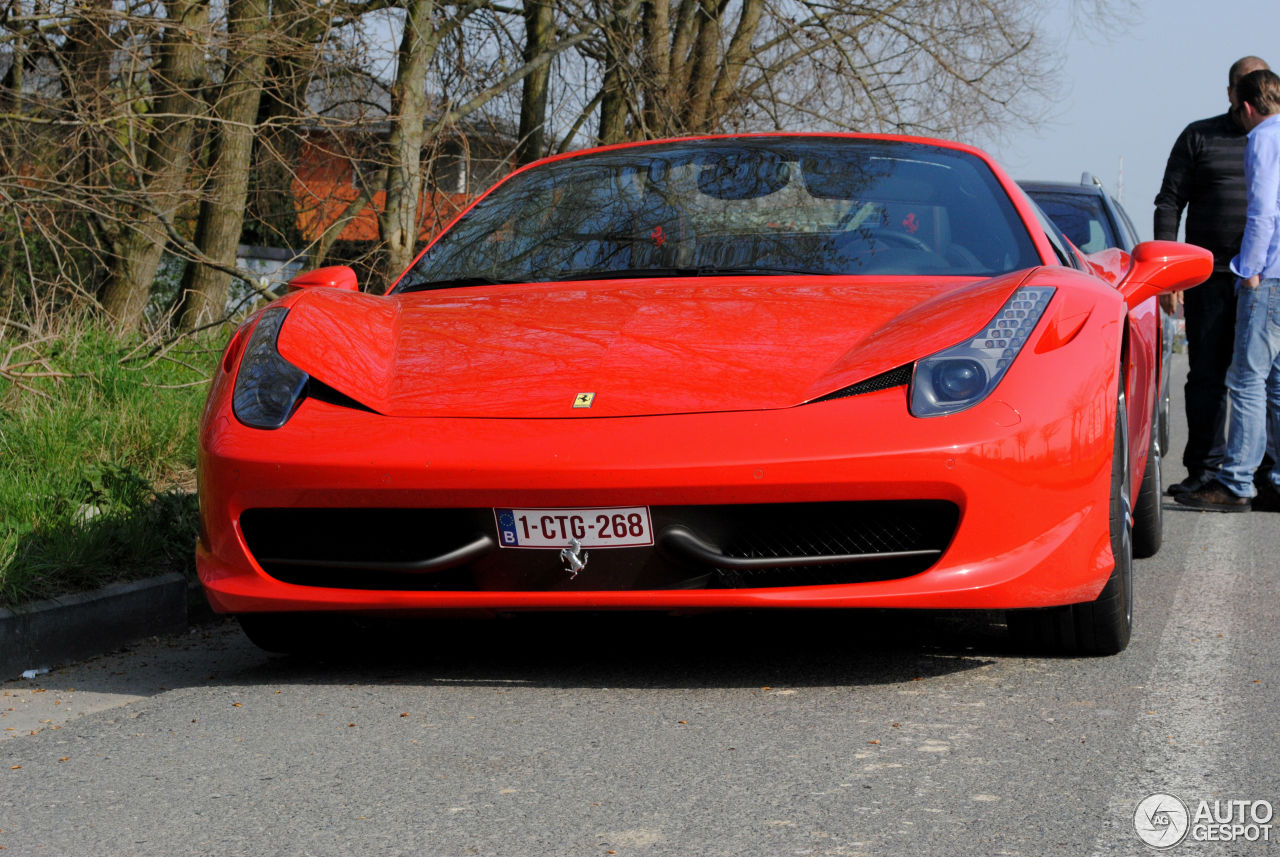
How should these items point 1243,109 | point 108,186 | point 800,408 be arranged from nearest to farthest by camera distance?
1. point 800,408
2. point 1243,109
3. point 108,186

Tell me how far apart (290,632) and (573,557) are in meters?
1.01

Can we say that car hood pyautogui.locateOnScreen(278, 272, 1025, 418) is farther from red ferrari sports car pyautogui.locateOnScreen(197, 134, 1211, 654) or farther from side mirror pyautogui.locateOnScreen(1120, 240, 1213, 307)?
side mirror pyautogui.locateOnScreen(1120, 240, 1213, 307)

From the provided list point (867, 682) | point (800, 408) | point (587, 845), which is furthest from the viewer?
point (867, 682)

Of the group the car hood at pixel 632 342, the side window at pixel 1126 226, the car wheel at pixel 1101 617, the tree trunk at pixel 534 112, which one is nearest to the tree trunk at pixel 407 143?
the tree trunk at pixel 534 112

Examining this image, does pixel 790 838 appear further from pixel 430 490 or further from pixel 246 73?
pixel 246 73

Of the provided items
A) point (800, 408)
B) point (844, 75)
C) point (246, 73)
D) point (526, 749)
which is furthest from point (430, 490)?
point (844, 75)

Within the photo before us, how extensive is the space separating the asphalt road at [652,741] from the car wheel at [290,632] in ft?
0.18

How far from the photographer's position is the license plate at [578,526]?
3.26 m

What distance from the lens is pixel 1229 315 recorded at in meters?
7.13

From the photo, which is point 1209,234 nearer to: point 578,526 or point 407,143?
point 407,143

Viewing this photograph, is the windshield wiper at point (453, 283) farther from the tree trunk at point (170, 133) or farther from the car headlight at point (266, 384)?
the tree trunk at point (170, 133)

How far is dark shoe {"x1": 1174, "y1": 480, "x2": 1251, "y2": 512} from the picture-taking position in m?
6.99

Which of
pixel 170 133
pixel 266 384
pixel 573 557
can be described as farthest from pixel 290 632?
pixel 170 133

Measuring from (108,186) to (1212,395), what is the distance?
5620 mm
